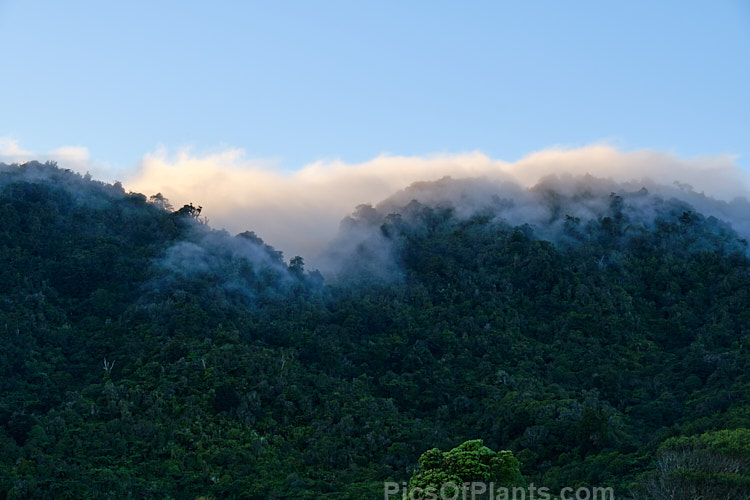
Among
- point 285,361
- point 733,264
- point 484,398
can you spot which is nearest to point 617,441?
point 484,398

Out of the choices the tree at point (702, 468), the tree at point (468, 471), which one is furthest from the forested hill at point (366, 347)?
the tree at point (468, 471)

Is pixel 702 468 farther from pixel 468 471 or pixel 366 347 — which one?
pixel 366 347

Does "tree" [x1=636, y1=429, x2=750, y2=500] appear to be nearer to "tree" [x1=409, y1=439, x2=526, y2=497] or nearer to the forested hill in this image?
the forested hill

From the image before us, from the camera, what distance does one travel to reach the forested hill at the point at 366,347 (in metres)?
57.3

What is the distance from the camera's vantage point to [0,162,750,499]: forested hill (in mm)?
57312

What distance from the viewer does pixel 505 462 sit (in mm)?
44969

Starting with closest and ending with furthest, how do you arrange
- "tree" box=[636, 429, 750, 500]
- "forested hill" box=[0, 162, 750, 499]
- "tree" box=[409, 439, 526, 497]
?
1. "tree" box=[636, 429, 750, 500]
2. "tree" box=[409, 439, 526, 497]
3. "forested hill" box=[0, 162, 750, 499]

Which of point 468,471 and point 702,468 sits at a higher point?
point 702,468

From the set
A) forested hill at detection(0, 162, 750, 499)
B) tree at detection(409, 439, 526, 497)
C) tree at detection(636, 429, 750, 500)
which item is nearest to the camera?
tree at detection(636, 429, 750, 500)

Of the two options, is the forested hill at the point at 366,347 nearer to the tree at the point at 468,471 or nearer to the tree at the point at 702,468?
the tree at the point at 702,468

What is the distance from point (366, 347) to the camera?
8194 cm

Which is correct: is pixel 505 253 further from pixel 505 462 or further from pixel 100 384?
pixel 505 462

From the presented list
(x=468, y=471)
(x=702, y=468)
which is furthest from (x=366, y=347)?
(x=702, y=468)

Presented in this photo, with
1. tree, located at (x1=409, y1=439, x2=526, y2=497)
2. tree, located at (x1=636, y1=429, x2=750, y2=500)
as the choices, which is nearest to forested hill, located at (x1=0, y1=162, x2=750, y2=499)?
tree, located at (x1=636, y1=429, x2=750, y2=500)
